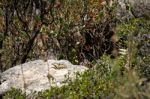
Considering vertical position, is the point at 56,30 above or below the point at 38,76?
above

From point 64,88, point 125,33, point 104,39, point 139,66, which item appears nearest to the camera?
point 139,66

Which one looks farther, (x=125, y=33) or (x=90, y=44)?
(x=90, y=44)

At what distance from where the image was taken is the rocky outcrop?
809 cm

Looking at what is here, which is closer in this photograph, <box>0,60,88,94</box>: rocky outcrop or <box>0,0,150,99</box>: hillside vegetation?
<box>0,60,88,94</box>: rocky outcrop

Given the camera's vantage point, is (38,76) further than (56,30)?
No

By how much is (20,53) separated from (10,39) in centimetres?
44

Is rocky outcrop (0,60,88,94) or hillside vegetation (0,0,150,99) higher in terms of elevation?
hillside vegetation (0,0,150,99)

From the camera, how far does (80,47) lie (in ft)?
39.5

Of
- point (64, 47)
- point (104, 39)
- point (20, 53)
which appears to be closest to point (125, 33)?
point (104, 39)

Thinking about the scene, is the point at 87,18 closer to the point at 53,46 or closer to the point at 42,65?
the point at 53,46

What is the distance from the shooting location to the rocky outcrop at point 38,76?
8.09m

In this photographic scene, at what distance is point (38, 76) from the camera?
8617 mm

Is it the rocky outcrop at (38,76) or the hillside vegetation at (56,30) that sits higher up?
the hillside vegetation at (56,30)

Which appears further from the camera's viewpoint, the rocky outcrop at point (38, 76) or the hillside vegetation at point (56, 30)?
the hillside vegetation at point (56, 30)
